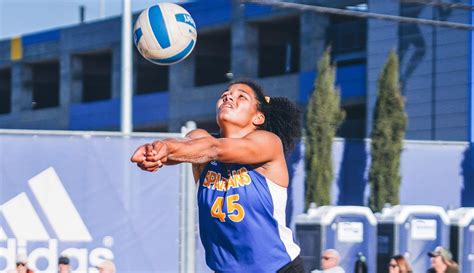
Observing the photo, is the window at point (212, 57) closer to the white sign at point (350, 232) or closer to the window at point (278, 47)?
the window at point (278, 47)

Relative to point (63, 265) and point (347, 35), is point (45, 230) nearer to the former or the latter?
point (63, 265)

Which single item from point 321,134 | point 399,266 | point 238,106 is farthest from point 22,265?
point 238,106

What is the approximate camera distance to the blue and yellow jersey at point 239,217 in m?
6.32

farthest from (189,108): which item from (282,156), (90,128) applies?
(282,156)

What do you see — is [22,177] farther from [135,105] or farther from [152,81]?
[152,81]

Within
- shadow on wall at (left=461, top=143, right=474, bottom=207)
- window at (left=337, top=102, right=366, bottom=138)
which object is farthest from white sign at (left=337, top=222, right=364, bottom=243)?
window at (left=337, top=102, right=366, bottom=138)

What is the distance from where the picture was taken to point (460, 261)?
16688 mm

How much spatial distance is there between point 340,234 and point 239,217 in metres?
9.96

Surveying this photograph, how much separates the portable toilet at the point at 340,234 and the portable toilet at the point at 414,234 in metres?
0.37

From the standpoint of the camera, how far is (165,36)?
8883 millimetres

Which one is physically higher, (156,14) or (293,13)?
(293,13)

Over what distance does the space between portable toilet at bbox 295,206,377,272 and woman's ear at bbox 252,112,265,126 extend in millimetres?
9305

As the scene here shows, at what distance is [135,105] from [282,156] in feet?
98.7

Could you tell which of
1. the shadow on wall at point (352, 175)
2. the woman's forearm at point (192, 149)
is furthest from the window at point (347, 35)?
the woman's forearm at point (192, 149)
